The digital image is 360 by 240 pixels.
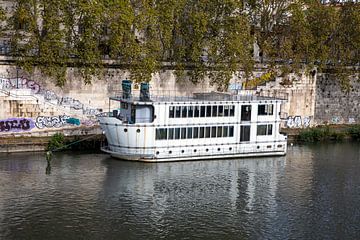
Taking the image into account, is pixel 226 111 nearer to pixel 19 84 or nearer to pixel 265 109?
pixel 265 109

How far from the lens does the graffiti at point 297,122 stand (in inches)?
2060

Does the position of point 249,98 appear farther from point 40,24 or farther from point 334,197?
point 40,24

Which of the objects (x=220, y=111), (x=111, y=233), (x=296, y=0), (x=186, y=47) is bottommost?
(x=111, y=233)

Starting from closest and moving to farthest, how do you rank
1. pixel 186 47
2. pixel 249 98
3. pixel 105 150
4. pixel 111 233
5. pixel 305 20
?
pixel 111 233 < pixel 105 150 < pixel 249 98 < pixel 186 47 < pixel 305 20

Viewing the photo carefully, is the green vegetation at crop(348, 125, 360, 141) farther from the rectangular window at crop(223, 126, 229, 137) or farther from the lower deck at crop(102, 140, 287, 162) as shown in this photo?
the rectangular window at crop(223, 126, 229, 137)

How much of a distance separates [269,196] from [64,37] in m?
19.2

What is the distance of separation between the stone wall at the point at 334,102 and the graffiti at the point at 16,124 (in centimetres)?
2382

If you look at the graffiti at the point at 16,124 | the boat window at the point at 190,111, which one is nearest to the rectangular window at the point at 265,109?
the boat window at the point at 190,111

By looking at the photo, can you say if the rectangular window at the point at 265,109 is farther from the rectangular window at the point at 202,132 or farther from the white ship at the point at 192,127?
the rectangular window at the point at 202,132

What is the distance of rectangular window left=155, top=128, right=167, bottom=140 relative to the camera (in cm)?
3956

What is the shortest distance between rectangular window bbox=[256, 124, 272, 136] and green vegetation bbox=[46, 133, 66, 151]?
1238 centimetres

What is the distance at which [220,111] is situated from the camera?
4156 centimetres

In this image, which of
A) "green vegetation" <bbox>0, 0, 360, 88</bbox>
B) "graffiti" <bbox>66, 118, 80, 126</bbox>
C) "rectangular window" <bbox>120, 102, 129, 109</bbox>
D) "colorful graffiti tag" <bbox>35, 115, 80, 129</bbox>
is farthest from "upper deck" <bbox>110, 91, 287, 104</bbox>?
"green vegetation" <bbox>0, 0, 360, 88</bbox>

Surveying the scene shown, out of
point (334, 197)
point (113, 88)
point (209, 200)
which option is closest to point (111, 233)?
point (209, 200)
